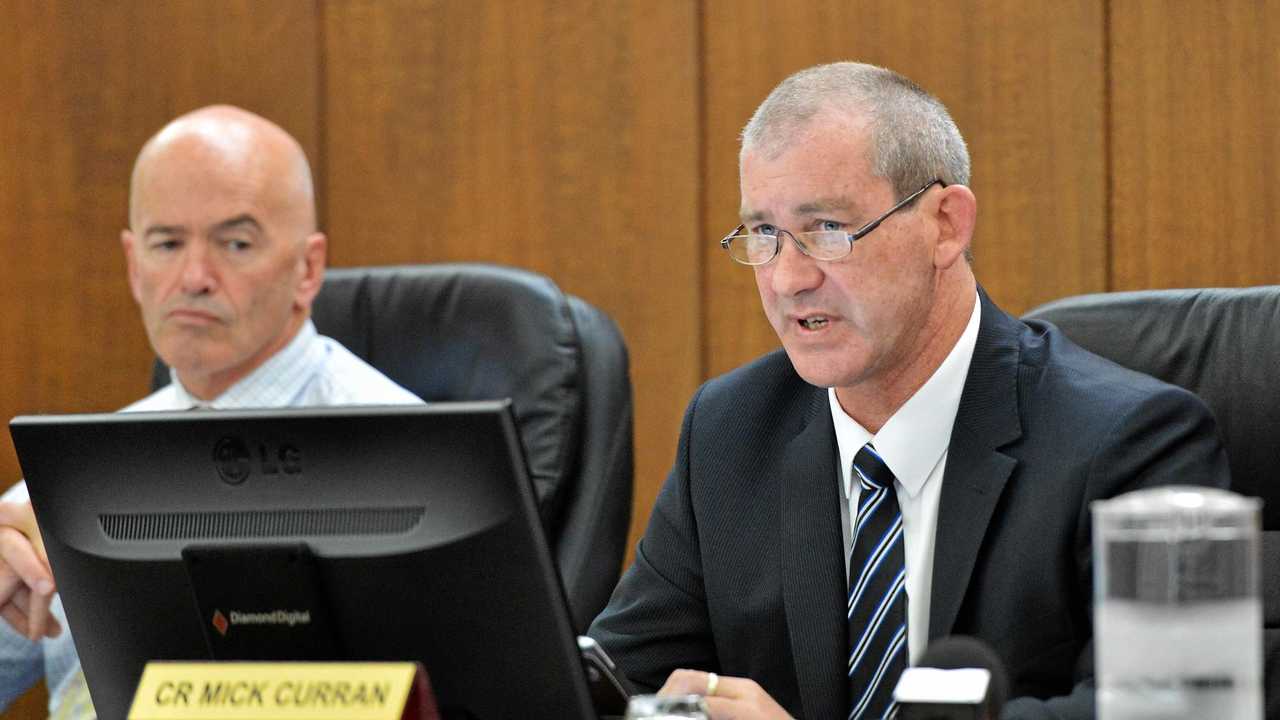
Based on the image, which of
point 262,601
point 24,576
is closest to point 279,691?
point 262,601

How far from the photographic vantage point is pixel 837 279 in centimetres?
176

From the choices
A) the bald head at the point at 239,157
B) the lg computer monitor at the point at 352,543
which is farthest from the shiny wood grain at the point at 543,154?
the lg computer monitor at the point at 352,543

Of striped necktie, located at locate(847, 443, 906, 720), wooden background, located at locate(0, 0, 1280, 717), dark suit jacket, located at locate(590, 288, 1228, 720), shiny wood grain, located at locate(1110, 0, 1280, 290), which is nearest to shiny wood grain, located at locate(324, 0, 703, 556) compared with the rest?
wooden background, located at locate(0, 0, 1280, 717)

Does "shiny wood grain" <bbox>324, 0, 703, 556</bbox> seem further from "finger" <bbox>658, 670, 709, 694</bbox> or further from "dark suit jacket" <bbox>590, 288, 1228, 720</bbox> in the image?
"finger" <bbox>658, 670, 709, 694</bbox>

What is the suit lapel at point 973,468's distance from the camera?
5.44 ft

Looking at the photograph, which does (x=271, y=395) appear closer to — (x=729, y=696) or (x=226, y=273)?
(x=226, y=273)

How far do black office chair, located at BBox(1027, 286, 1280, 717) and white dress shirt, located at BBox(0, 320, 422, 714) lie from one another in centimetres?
102

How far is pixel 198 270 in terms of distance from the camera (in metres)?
2.60

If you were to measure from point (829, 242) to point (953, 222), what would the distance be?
0.18 metres

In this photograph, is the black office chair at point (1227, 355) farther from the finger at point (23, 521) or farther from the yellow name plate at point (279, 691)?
the finger at point (23, 521)

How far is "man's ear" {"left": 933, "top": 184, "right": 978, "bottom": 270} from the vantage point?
1818mm

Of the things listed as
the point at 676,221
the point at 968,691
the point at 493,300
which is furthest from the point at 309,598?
the point at 676,221

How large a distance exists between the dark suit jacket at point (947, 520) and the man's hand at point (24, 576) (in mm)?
609

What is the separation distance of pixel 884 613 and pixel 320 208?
2.01m
